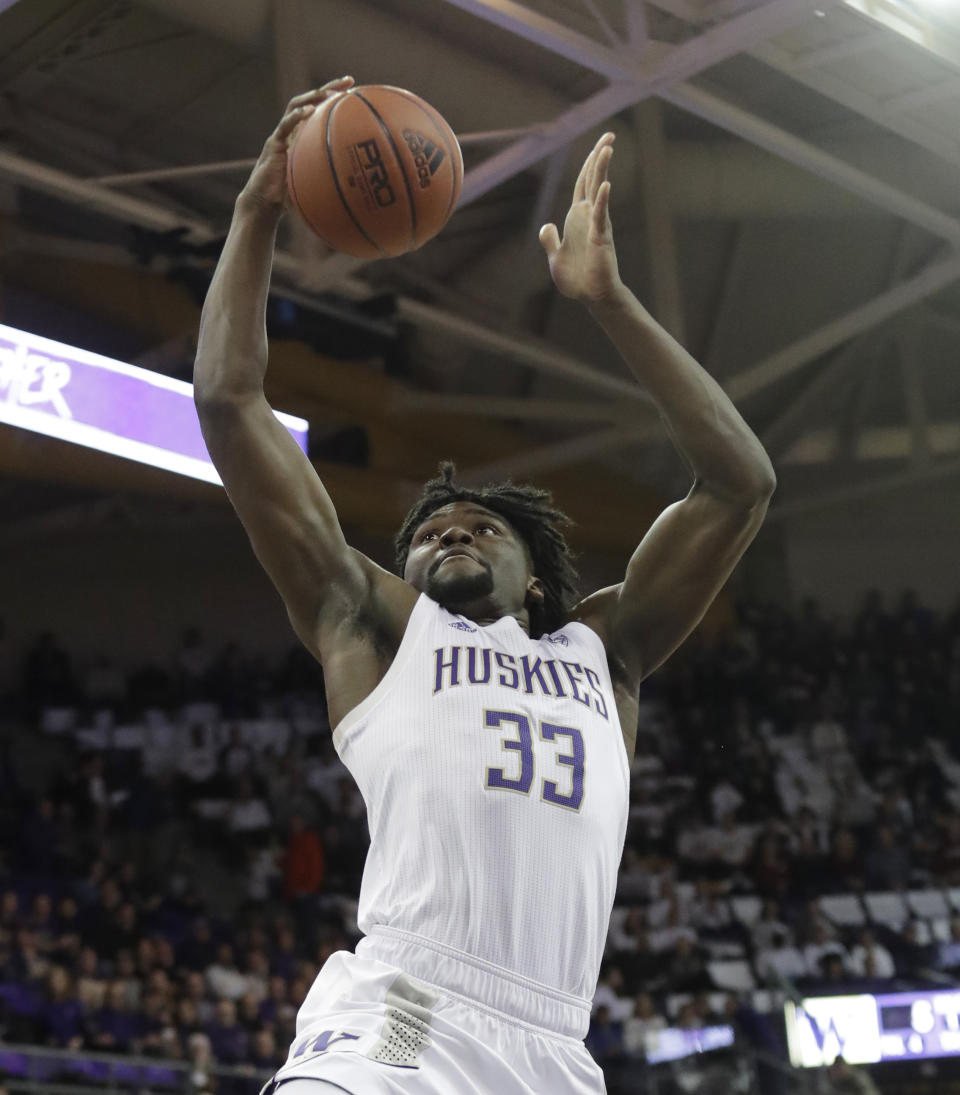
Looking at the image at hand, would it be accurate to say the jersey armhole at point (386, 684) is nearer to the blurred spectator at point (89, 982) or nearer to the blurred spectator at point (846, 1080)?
the blurred spectator at point (89, 982)

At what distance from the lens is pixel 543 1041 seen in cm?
256

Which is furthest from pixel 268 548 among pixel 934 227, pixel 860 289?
pixel 860 289

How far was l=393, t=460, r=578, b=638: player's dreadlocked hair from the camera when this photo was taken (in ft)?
10.8

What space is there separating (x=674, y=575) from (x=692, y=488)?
0.60 ft

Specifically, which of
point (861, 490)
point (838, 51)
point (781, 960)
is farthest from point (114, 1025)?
point (861, 490)

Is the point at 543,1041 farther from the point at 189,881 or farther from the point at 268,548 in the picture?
the point at 189,881

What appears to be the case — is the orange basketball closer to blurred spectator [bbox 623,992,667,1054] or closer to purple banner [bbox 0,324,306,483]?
purple banner [bbox 0,324,306,483]

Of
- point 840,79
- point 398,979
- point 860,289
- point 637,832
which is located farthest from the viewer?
point 860,289

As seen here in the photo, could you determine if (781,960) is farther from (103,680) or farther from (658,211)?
(103,680)

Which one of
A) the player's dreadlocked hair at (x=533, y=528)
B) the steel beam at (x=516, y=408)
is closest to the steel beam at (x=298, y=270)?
the steel beam at (x=516, y=408)

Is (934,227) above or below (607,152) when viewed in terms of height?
above

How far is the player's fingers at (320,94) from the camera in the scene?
10.1 feet

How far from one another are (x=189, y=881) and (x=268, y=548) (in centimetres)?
938

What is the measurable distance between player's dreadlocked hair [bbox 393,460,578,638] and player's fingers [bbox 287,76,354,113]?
804mm
